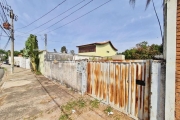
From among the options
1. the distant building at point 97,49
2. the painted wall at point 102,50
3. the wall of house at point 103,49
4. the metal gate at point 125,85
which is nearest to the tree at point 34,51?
the distant building at point 97,49

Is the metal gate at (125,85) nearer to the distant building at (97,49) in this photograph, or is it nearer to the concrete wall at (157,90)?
the concrete wall at (157,90)

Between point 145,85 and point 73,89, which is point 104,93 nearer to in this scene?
point 145,85

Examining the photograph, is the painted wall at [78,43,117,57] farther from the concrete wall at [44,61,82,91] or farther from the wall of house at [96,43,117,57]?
the concrete wall at [44,61,82,91]

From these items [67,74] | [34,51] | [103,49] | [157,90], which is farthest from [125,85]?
[103,49]

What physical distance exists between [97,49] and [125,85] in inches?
769

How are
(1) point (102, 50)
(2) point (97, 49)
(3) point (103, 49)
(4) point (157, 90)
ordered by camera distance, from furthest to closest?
(3) point (103, 49) < (1) point (102, 50) < (2) point (97, 49) < (4) point (157, 90)

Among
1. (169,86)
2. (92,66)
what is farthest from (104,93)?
(169,86)

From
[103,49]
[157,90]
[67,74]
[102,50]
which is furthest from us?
[103,49]

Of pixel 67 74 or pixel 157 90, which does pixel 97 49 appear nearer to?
pixel 67 74

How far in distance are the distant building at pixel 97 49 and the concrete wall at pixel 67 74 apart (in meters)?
12.1

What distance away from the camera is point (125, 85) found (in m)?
4.46

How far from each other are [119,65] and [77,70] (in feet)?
11.3

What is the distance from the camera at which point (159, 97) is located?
3381 mm

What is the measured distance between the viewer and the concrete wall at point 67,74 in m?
7.63
